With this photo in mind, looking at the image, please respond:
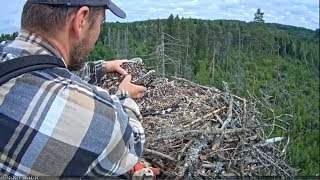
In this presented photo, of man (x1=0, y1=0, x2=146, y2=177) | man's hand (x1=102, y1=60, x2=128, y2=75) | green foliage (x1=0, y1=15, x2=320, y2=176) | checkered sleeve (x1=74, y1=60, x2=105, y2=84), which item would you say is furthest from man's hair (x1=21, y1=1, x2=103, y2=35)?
man's hand (x1=102, y1=60, x2=128, y2=75)

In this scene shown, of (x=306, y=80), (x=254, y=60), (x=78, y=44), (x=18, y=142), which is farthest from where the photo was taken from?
(x=306, y=80)

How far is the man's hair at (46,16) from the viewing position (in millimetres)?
1317

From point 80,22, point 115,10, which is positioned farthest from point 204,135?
point 80,22

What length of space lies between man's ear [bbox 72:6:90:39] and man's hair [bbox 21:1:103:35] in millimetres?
15

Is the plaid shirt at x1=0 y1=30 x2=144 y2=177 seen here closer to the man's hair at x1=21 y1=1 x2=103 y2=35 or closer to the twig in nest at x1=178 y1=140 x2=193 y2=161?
the man's hair at x1=21 y1=1 x2=103 y2=35

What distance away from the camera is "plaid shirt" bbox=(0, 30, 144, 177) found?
120cm

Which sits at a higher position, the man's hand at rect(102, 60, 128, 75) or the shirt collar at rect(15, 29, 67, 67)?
the shirt collar at rect(15, 29, 67, 67)

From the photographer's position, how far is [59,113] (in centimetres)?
121

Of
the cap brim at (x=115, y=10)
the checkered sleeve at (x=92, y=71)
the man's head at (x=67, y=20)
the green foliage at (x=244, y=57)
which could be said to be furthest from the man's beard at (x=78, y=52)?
the checkered sleeve at (x=92, y=71)

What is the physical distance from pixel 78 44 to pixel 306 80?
60.5 m

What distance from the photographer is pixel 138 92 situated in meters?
1.75

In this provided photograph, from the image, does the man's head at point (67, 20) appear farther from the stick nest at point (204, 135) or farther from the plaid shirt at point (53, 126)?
the stick nest at point (204, 135)

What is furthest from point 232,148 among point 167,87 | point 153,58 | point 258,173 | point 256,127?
point 153,58

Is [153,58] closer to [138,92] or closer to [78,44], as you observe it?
[138,92]
